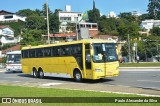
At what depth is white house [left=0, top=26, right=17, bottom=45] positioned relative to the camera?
12199 cm

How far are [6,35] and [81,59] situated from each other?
4069 inches

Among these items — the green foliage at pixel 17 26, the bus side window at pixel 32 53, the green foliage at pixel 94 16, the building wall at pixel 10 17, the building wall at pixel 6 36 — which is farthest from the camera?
the green foliage at pixel 94 16

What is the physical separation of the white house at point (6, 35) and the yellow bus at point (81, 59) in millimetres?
95023

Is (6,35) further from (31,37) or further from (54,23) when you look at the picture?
(54,23)

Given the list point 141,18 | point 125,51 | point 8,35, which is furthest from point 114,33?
point 141,18

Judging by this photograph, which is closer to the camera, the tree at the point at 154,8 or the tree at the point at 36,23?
the tree at the point at 36,23

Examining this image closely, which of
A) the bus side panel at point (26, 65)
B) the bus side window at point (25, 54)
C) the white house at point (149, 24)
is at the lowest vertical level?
the bus side panel at point (26, 65)

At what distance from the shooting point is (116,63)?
2317 centimetres

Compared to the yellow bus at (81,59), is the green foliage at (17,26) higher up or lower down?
higher up

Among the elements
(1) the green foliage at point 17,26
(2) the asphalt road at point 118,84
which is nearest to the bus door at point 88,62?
(2) the asphalt road at point 118,84

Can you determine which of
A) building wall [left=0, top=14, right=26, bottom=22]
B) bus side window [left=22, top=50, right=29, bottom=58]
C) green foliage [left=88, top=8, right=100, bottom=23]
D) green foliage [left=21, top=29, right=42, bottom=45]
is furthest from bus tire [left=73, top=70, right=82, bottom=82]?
green foliage [left=88, top=8, right=100, bottom=23]

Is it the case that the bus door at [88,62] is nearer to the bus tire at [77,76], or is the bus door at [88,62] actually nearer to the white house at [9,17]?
Result: the bus tire at [77,76]

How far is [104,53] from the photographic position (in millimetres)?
22797

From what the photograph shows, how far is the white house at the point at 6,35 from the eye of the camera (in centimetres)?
12199
